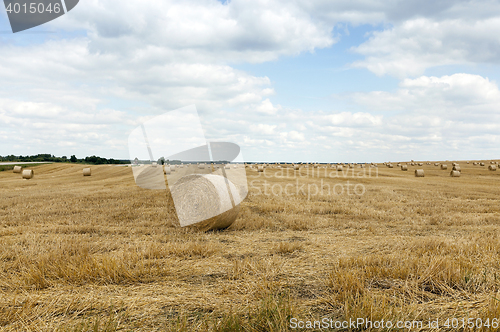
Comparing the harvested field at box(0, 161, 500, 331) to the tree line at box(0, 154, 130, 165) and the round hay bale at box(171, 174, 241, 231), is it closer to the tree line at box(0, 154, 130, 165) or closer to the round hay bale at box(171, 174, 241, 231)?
the round hay bale at box(171, 174, 241, 231)

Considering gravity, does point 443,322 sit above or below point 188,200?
below

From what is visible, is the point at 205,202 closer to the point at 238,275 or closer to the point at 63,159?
the point at 238,275

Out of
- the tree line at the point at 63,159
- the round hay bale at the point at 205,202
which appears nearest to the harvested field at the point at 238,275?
the round hay bale at the point at 205,202

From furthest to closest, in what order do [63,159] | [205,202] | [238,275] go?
[63,159] → [205,202] → [238,275]

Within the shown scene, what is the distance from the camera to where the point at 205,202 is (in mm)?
9383

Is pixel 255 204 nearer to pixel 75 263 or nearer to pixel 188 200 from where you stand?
pixel 188 200

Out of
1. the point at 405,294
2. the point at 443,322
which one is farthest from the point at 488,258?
the point at 443,322

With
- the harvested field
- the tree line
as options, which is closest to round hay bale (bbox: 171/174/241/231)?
the harvested field

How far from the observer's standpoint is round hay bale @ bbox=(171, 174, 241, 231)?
29.9 feet

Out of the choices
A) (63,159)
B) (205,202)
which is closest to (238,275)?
(205,202)

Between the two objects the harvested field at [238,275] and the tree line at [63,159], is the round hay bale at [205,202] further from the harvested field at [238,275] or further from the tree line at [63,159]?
the tree line at [63,159]

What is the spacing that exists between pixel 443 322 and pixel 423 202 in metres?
12.3

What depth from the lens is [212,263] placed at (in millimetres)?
5715

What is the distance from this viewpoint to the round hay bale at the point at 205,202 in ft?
29.9
